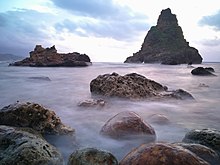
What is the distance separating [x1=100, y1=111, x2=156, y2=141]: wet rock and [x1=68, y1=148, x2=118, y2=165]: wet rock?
3.99ft

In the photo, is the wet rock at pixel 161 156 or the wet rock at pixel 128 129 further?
the wet rock at pixel 128 129

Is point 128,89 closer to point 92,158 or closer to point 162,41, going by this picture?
point 92,158

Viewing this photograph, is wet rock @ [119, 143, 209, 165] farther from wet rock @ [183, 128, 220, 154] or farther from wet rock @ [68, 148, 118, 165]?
wet rock @ [183, 128, 220, 154]

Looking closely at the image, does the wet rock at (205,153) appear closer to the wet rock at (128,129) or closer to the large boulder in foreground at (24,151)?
the wet rock at (128,129)

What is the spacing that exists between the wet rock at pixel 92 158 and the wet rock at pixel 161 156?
0.15 metres

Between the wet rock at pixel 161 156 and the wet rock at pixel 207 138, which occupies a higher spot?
the wet rock at pixel 161 156

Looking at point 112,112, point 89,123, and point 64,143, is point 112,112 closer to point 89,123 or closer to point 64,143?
point 89,123

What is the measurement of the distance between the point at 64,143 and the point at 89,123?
1117 millimetres

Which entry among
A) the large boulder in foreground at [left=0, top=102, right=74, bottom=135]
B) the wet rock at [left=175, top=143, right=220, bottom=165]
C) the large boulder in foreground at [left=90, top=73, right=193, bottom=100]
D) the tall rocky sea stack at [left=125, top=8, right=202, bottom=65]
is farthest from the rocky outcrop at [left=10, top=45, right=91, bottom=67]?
the tall rocky sea stack at [left=125, top=8, right=202, bottom=65]

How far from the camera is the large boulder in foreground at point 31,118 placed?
11.5 feet

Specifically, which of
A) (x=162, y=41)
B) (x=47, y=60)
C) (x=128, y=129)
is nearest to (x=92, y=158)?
(x=128, y=129)

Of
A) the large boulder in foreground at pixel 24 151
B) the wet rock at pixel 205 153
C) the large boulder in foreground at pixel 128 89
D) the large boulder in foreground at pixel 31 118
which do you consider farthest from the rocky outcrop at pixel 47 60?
the wet rock at pixel 205 153

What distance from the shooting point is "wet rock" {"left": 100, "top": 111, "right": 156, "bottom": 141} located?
3.57 meters

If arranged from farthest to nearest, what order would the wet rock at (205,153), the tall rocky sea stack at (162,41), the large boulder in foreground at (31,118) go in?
the tall rocky sea stack at (162,41) < the large boulder in foreground at (31,118) < the wet rock at (205,153)
